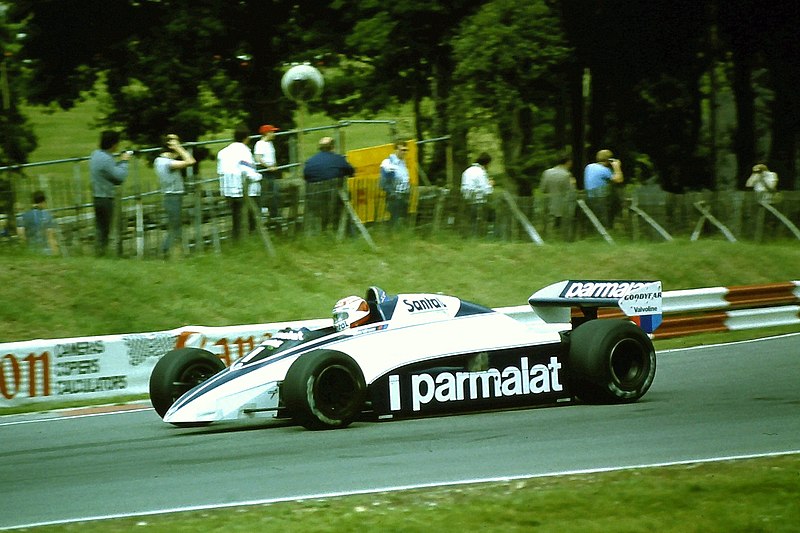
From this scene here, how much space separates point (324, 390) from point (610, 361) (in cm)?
241

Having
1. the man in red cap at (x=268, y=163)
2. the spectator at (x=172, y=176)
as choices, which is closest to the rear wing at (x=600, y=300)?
the spectator at (x=172, y=176)

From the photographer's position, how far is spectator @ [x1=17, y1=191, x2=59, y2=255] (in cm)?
1547

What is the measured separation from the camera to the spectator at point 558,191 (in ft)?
65.9

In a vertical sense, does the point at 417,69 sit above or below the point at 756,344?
above

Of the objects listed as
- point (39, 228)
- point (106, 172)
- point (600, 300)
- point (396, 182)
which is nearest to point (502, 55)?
point (396, 182)

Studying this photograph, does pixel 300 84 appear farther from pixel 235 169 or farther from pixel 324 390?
pixel 324 390

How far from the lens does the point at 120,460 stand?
27.9ft

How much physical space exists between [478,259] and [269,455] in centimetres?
1092

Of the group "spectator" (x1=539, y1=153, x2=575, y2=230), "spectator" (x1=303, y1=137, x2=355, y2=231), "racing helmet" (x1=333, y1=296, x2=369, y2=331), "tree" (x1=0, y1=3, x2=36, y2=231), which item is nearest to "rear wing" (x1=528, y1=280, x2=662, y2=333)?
"racing helmet" (x1=333, y1=296, x2=369, y2=331)

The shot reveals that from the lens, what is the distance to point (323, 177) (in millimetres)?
17344

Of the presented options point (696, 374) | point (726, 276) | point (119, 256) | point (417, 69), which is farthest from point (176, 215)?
point (417, 69)

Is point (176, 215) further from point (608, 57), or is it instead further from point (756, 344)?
point (608, 57)

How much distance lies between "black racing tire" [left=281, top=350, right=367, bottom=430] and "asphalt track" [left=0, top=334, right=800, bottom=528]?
147mm

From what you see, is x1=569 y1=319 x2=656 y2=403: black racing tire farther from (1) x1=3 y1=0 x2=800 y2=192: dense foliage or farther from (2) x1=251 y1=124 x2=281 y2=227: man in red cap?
(1) x1=3 y1=0 x2=800 y2=192: dense foliage
